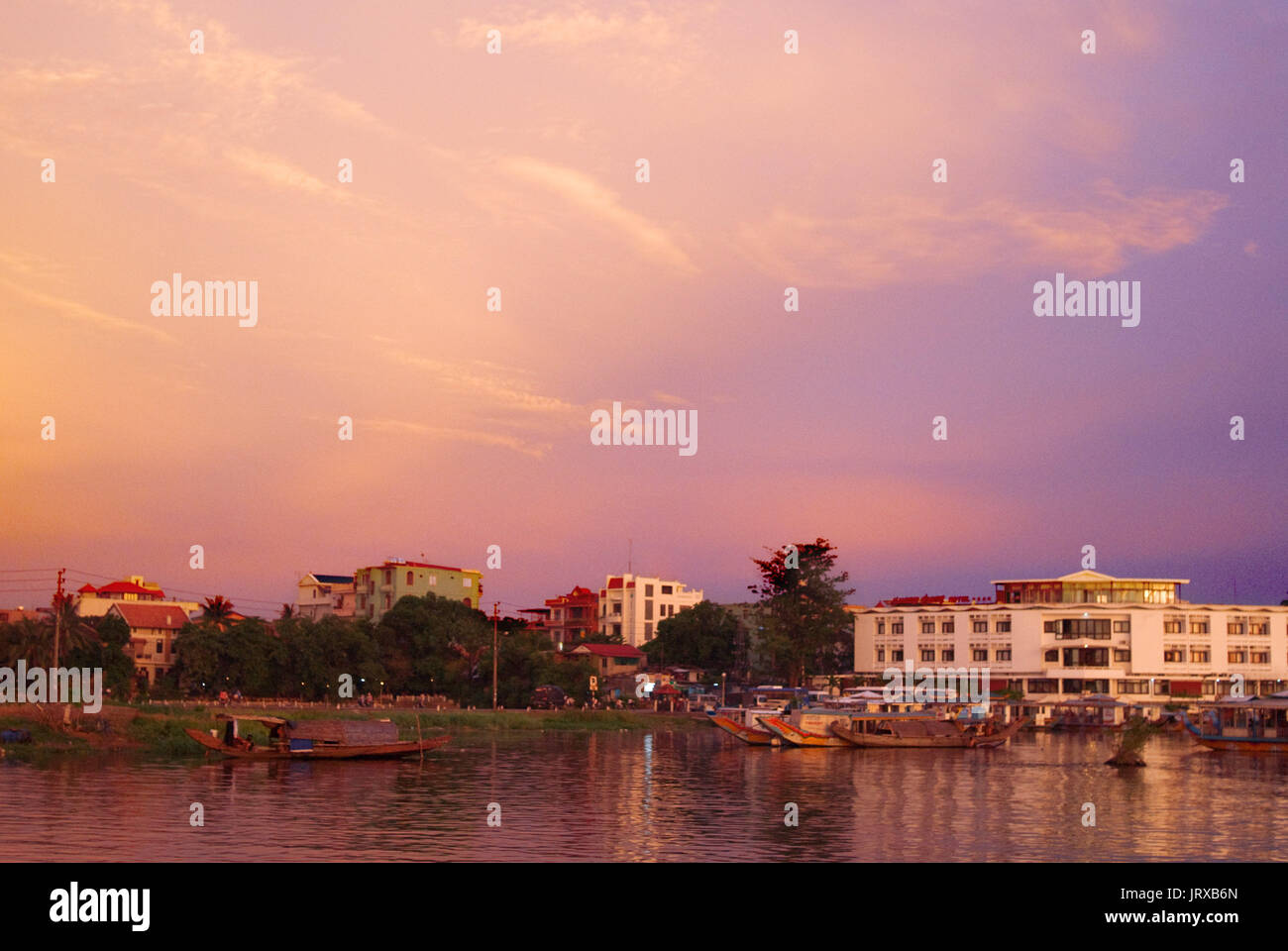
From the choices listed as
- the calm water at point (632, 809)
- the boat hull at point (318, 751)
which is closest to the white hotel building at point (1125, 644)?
the calm water at point (632, 809)

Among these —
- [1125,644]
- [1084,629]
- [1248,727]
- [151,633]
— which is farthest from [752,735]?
[151,633]

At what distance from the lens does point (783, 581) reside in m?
112

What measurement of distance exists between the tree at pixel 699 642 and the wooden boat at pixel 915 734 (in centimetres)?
5502

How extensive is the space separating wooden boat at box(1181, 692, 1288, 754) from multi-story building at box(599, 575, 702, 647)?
82.2m

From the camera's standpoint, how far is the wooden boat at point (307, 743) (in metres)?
52.2

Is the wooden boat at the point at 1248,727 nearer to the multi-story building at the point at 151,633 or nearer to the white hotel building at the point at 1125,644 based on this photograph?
the white hotel building at the point at 1125,644

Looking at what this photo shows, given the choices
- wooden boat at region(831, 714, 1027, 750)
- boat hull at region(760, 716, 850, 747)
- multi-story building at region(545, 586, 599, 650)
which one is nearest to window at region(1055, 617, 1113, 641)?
wooden boat at region(831, 714, 1027, 750)
